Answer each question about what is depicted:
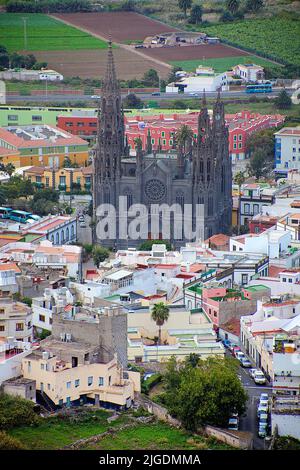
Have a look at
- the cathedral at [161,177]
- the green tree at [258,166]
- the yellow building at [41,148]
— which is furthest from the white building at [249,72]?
the cathedral at [161,177]

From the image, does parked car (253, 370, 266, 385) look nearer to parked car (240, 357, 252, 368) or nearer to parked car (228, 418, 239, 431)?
parked car (240, 357, 252, 368)

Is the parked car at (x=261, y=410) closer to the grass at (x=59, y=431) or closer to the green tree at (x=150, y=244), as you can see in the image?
the grass at (x=59, y=431)

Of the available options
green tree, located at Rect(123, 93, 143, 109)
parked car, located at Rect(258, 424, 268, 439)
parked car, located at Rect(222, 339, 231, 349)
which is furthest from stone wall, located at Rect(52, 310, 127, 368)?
green tree, located at Rect(123, 93, 143, 109)

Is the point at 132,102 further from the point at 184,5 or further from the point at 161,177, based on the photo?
the point at 161,177

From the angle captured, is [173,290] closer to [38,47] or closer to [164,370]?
[164,370]

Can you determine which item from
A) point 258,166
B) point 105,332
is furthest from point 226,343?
point 258,166
